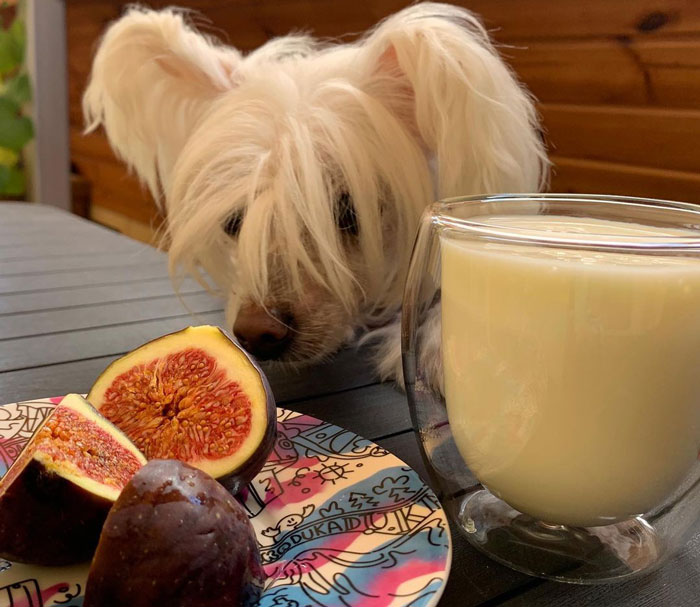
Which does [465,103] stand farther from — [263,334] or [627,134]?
[627,134]

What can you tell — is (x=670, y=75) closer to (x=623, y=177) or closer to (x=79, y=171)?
(x=623, y=177)

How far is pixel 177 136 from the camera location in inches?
68.7

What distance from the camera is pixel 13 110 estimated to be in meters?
5.35

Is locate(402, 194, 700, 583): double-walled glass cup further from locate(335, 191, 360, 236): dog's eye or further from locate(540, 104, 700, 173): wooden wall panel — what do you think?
locate(540, 104, 700, 173): wooden wall panel

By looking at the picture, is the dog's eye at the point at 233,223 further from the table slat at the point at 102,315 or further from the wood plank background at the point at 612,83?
the wood plank background at the point at 612,83

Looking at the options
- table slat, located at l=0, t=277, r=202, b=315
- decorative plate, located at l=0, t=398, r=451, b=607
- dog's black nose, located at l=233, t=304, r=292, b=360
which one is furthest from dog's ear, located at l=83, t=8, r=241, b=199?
decorative plate, located at l=0, t=398, r=451, b=607

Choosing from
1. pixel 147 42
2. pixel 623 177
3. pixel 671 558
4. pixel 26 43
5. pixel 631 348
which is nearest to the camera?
pixel 631 348

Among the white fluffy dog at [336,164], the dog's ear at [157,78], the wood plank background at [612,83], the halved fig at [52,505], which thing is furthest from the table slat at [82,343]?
the wood plank background at [612,83]

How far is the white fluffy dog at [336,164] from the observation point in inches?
50.4

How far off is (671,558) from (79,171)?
5.60m

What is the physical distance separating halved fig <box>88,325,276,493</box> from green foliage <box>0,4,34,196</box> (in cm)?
502

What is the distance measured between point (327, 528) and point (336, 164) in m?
0.85

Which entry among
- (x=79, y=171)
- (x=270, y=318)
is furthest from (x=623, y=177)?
(x=79, y=171)

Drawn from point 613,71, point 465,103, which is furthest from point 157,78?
point 613,71
